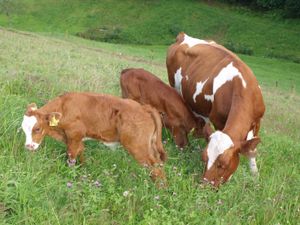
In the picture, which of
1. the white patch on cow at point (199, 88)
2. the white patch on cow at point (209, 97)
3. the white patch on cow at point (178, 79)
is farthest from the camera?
the white patch on cow at point (178, 79)

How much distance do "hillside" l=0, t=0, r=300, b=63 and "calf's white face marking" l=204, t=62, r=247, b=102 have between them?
32.1 m

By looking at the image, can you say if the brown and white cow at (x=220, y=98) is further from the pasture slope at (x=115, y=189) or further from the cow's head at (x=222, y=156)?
the pasture slope at (x=115, y=189)

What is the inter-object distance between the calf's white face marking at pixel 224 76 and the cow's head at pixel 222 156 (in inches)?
63.5

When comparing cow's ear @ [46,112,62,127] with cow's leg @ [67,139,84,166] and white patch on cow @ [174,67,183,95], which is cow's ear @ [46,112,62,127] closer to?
cow's leg @ [67,139,84,166]

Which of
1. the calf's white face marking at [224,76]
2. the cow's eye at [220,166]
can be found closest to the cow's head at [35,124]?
the cow's eye at [220,166]

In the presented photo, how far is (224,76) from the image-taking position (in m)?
7.79

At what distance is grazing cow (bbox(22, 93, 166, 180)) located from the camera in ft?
18.7

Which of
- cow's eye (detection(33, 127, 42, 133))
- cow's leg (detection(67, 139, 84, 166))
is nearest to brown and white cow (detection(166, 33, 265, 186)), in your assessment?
cow's leg (detection(67, 139, 84, 166))

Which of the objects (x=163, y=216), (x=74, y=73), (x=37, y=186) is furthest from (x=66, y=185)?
(x=74, y=73)

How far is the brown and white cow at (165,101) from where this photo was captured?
7371mm

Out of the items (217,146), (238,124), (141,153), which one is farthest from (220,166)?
(141,153)

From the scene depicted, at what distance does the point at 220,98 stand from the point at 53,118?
118 inches

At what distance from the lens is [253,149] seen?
20.1ft

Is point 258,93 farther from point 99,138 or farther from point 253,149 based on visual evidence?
point 99,138
